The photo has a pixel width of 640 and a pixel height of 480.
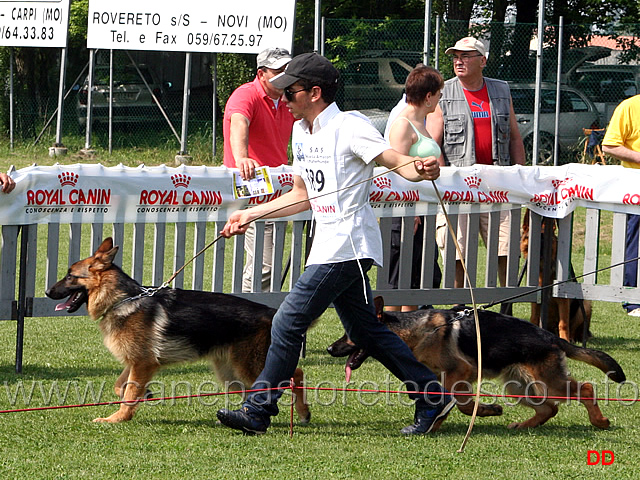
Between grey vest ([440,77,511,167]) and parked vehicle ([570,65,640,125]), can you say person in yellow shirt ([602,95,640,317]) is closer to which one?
grey vest ([440,77,511,167])

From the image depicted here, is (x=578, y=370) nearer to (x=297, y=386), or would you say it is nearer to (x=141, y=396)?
(x=297, y=386)

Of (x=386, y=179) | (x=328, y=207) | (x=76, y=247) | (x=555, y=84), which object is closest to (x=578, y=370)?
(x=386, y=179)

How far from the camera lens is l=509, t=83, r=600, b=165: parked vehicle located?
59.1 ft

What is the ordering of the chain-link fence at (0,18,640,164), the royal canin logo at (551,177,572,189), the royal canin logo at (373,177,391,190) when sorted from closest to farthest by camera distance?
the royal canin logo at (373,177,391,190) → the royal canin logo at (551,177,572,189) → the chain-link fence at (0,18,640,164)

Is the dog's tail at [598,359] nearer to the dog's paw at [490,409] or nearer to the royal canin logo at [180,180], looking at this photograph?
the dog's paw at [490,409]

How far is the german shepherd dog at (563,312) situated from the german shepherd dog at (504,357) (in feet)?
8.28

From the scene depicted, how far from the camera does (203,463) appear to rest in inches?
178

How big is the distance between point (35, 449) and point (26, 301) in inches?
81.7

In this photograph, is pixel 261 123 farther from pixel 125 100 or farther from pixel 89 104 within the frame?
pixel 125 100

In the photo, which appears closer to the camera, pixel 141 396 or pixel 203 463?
pixel 203 463

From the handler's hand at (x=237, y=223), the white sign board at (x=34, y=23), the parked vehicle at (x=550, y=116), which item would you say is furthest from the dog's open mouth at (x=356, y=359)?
the white sign board at (x=34, y=23)

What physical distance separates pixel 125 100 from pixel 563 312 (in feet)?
54.4

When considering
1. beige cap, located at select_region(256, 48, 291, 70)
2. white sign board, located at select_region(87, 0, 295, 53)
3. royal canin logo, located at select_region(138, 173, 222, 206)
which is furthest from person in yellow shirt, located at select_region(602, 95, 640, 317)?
white sign board, located at select_region(87, 0, 295, 53)

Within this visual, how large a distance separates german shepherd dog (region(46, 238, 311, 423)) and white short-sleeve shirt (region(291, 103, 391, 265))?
2.51 ft
